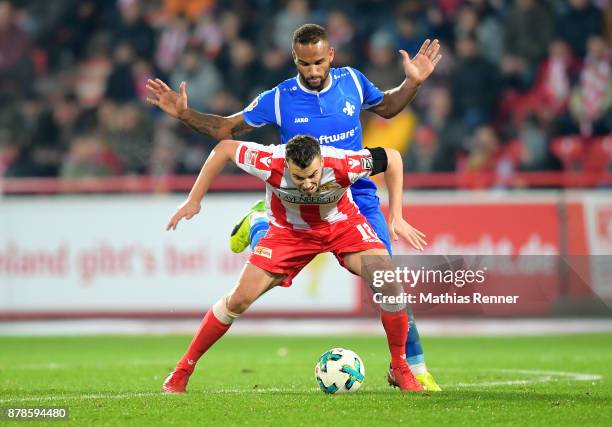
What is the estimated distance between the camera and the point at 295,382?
867cm

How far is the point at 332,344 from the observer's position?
41.7 ft

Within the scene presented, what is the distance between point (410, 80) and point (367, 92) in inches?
12.8

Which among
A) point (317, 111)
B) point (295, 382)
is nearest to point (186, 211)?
point (317, 111)

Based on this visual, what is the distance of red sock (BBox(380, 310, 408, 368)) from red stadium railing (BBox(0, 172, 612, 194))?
7.04 meters

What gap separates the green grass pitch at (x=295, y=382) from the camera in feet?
21.4

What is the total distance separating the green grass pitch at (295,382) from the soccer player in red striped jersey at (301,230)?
37 cm

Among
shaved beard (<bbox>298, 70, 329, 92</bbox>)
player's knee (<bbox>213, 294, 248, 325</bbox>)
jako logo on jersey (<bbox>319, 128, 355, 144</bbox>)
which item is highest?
shaved beard (<bbox>298, 70, 329, 92</bbox>)

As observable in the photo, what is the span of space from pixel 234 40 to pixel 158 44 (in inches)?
51.7

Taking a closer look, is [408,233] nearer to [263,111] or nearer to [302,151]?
[302,151]

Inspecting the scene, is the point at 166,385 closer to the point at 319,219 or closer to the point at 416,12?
the point at 319,219

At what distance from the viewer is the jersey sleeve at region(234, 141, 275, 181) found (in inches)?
301

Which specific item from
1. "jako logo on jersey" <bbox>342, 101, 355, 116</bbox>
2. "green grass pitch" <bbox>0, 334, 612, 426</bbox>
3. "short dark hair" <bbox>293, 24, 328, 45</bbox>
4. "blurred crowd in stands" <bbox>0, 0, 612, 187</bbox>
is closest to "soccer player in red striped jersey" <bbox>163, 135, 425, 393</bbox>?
"green grass pitch" <bbox>0, 334, 612, 426</bbox>

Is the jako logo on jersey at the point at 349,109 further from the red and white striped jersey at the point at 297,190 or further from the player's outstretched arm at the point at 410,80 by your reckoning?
the red and white striped jersey at the point at 297,190

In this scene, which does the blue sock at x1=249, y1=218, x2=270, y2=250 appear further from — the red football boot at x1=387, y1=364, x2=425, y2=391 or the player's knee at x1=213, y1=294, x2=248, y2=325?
the red football boot at x1=387, y1=364, x2=425, y2=391
